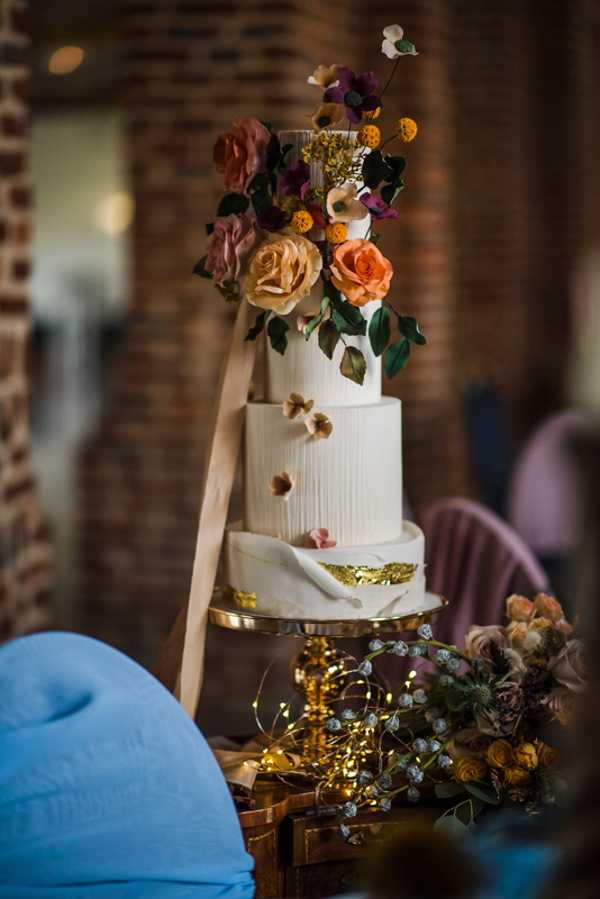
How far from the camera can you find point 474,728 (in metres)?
1.59

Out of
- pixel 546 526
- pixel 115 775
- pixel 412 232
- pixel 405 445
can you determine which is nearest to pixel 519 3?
pixel 412 232

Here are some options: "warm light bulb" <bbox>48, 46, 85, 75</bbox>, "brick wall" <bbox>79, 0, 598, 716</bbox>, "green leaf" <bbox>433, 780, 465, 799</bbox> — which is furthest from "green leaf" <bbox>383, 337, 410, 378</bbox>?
"warm light bulb" <bbox>48, 46, 85, 75</bbox>

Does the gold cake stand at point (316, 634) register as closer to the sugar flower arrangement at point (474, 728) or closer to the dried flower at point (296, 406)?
the sugar flower arrangement at point (474, 728)

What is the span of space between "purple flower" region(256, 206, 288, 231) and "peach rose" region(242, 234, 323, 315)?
1.8 inches

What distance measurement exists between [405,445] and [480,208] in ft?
8.05

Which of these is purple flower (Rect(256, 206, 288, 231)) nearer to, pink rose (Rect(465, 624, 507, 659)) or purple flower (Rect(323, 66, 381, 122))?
purple flower (Rect(323, 66, 381, 122))

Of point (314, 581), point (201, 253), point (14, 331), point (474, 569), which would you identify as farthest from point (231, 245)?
point (201, 253)

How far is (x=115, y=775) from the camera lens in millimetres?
1393

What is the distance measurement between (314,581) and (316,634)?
0.07m

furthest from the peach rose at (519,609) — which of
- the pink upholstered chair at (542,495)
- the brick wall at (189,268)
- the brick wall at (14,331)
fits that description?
the brick wall at (189,268)

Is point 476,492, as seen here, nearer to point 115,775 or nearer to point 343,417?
point 343,417

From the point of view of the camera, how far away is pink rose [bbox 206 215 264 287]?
1.72 metres

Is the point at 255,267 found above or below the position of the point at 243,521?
above

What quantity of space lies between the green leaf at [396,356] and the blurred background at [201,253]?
278mm
